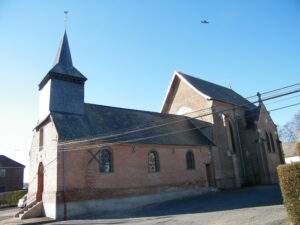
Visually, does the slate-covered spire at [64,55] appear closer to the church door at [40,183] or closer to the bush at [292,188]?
the church door at [40,183]

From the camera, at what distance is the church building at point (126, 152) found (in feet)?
62.7

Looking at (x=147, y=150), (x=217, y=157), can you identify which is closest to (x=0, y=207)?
(x=147, y=150)

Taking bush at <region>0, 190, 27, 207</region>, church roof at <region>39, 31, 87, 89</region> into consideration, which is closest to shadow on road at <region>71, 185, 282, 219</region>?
church roof at <region>39, 31, 87, 89</region>

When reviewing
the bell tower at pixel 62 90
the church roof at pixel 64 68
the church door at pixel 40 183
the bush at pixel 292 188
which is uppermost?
the church roof at pixel 64 68

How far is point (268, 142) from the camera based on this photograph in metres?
32.6

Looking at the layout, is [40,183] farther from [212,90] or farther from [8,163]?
[8,163]

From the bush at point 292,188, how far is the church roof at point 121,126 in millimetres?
13273

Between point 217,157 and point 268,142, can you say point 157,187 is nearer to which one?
point 217,157

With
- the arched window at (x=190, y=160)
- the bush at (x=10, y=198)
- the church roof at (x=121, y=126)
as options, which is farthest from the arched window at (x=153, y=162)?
the bush at (x=10, y=198)

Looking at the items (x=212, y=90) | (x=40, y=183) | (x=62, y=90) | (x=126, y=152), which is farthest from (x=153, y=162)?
(x=212, y=90)

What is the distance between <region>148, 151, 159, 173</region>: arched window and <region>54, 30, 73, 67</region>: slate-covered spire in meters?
9.72

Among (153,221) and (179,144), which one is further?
(179,144)

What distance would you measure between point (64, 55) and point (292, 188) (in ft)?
65.8

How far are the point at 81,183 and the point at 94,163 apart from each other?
1.58 meters
